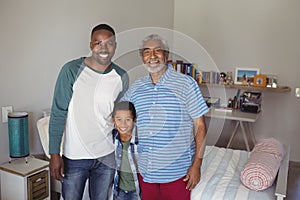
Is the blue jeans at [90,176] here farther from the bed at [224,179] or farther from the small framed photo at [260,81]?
the small framed photo at [260,81]

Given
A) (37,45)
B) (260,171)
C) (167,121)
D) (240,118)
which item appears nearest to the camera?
(167,121)

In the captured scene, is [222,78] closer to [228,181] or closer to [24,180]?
[228,181]

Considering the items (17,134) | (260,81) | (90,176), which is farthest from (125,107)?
(260,81)

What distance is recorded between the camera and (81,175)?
148 cm

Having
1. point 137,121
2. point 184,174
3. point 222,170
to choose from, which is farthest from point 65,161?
point 222,170

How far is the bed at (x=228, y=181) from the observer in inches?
66.1

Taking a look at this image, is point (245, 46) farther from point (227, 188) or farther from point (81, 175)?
point (81, 175)

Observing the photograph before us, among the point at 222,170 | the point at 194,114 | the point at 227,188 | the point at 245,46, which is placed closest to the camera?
the point at 194,114

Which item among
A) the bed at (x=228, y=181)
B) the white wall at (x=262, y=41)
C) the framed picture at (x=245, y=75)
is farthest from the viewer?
the framed picture at (x=245, y=75)

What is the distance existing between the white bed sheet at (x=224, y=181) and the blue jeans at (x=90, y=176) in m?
0.51

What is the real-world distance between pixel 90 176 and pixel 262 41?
2682mm

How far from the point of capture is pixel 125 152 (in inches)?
59.7

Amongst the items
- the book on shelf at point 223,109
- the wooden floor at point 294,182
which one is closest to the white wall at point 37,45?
the book on shelf at point 223,109

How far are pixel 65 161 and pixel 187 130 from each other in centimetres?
62
